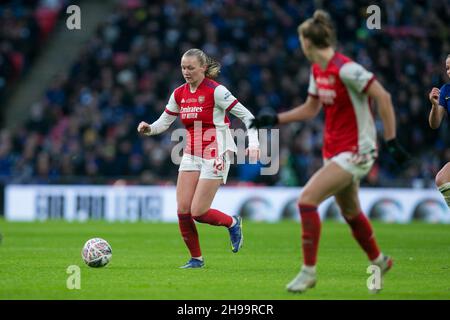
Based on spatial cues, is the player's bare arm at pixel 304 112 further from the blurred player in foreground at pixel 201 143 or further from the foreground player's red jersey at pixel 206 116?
the foreground player's red jersey at pixel 206 116

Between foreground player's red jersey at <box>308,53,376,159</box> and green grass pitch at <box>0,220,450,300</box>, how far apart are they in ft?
4.35

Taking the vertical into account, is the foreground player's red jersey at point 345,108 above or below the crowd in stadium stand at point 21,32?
below

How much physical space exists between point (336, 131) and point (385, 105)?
58cm

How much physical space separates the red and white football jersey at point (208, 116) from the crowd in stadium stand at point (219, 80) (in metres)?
13.1

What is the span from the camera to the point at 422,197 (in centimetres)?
2380

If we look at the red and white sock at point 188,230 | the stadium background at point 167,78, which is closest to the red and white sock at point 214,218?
the red and white sock at point 188,230

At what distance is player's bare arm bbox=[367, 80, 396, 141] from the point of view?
8.16 m

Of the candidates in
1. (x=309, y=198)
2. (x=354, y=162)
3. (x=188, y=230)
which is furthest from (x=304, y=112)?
(x=188, y=230)

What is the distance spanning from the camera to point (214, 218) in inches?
456

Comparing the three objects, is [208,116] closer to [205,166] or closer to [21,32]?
[205,166]

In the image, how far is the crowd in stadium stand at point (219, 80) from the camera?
987 inches

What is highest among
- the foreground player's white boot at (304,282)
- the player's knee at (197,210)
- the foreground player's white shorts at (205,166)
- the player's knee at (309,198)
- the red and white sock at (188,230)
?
the foreground player's white shorts at (205,166)

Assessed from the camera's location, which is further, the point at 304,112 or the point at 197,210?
the point at 197,210

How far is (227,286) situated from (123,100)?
18.1m
